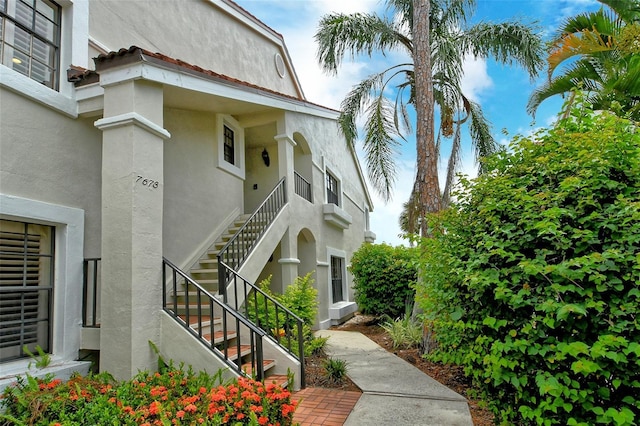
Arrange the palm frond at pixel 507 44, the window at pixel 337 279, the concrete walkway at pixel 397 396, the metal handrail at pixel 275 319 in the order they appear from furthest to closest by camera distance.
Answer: the window at pixel 337 279 < the palm frond at pixel 507 44 < the metal handrail at pixel 275 319 < the concrete walkway at pixel 397 396

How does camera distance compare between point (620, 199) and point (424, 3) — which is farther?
point (424, 3)

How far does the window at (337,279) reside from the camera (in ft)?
46.7

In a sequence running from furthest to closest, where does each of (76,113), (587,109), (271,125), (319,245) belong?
1. (319,245)
2. (271,125)
3. (76,113)
4. (587,109)

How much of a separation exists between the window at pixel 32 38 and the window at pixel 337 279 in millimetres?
10051

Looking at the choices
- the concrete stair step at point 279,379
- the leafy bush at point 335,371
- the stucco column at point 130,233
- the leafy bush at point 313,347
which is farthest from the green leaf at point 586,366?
the leafy bush at point 313,347

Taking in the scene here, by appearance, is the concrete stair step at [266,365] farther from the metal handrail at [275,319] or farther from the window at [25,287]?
the window at [25,287]

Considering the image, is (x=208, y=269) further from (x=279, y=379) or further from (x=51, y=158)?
(x=51, y=158)

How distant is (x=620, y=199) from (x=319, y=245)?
9.19m

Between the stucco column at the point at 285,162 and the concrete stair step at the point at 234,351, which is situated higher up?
the stucco column at the point at 285,162

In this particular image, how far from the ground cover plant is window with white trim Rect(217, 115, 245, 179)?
18.0 ft

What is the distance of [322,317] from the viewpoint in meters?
12.0

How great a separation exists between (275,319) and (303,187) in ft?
16.9

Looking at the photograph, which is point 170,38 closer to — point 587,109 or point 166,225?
point 166,225

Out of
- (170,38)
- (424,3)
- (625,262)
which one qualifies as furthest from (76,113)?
(424,3)
